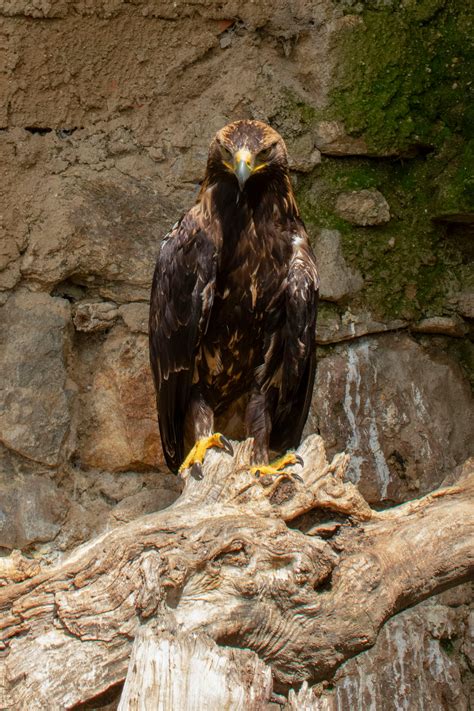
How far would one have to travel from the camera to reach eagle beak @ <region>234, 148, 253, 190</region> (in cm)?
330

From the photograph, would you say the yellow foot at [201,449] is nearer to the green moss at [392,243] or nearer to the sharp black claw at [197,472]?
the sharp black claw at [197,472]

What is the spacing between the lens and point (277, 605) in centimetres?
264

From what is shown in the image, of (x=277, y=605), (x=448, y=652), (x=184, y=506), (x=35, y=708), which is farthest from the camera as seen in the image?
Result: (x=448, y=652)

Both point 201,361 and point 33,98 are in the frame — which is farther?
point 33,98

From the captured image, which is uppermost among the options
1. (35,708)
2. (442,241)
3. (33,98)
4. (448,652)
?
(33,98)

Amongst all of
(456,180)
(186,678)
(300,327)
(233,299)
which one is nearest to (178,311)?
(233,299)

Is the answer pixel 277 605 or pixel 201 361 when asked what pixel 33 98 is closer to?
pixel 201 361

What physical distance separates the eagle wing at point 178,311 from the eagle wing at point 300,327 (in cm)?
29

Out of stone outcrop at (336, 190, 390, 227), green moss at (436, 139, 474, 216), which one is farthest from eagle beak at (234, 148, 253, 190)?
green moss at (436, 139, 474, 216)

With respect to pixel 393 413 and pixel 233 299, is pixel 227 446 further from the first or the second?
pixel 393 413

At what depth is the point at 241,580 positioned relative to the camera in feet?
8.54

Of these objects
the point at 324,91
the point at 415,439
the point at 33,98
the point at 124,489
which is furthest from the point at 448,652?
the point at 33,98

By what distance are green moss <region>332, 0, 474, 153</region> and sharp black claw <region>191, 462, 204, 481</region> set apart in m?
1.65

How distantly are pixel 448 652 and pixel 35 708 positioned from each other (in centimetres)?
Answer: 206
